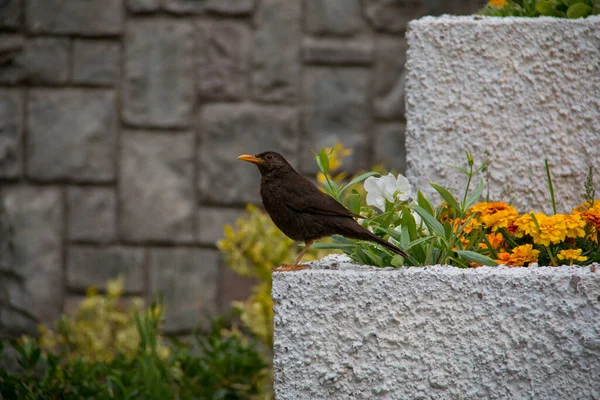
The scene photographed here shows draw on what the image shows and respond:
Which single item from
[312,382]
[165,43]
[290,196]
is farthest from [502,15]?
[165,43]

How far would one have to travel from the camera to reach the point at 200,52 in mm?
4488

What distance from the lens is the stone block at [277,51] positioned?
446cm

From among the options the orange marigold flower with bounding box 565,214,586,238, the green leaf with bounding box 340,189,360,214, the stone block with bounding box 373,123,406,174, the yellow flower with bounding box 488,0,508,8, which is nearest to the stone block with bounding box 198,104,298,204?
the stone block with bounding box 373,123,406,174

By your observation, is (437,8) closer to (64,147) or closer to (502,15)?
(502,15)

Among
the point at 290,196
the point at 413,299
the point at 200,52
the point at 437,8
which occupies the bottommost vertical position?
the point at 413,299

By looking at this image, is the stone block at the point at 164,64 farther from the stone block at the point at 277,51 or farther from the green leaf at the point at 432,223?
the green leaf at the point at 432,223

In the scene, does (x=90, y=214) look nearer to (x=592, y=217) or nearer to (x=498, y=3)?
(x=498, y=3)

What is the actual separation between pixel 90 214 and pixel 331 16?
1882mm

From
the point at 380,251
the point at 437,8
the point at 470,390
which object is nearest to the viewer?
the point at 470,390

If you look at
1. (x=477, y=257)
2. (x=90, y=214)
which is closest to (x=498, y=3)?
(x=477, y=257)

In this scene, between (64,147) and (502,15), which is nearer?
(502,15)

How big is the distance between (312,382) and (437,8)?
117 inches

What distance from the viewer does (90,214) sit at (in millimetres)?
4531

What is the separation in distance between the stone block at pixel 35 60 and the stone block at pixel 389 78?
1877mm
